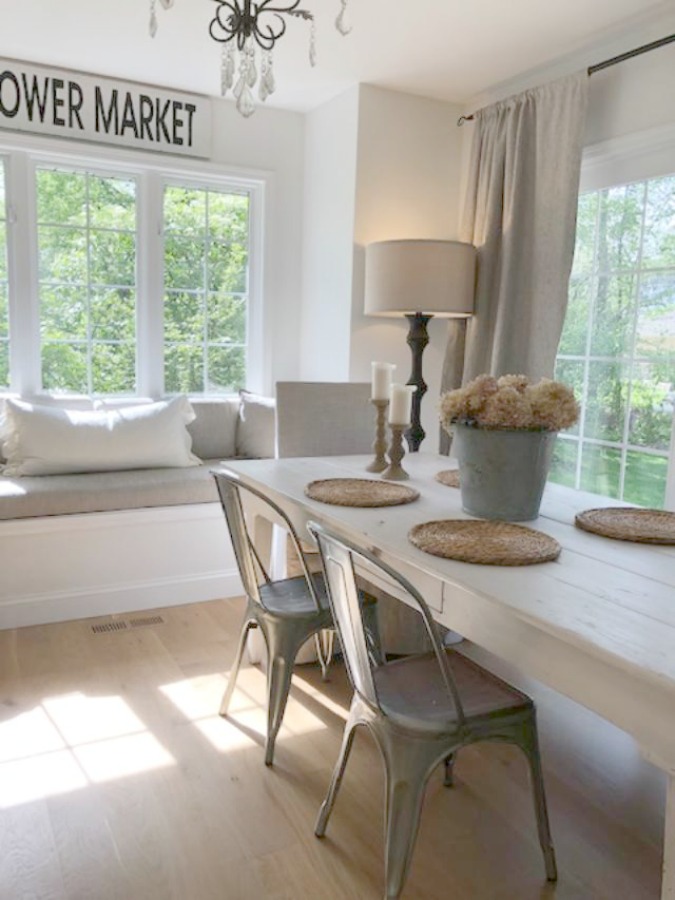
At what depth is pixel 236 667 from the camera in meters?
2.30

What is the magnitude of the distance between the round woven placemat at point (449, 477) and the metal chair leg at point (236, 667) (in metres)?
0.75

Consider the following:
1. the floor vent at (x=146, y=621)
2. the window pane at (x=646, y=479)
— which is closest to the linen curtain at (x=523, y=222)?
the window pane at (x=646, y=479)

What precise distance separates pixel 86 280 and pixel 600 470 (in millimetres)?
2700

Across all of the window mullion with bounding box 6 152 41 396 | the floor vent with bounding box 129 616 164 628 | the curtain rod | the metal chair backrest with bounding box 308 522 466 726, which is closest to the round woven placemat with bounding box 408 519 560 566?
the metal chair backrest with bounding box 308 522 466 726

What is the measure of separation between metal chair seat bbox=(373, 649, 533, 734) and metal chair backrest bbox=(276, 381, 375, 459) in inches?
51.6

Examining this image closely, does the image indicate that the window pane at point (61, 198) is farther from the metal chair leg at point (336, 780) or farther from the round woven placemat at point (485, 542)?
the metal chair leg at point (336, 780)

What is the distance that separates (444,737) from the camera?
57.4 inches

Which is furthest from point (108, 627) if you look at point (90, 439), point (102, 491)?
point (90, 439)

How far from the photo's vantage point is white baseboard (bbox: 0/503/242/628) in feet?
9.96

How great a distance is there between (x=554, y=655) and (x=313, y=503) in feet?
3.04

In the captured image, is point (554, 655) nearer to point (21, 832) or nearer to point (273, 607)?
point (273, 607)

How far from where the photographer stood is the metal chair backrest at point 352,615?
1.38 m

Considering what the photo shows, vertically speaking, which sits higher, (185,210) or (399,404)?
(185,210)

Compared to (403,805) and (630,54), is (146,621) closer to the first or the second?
(403,805)
